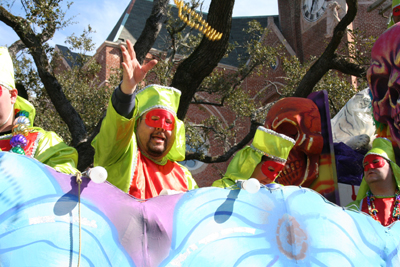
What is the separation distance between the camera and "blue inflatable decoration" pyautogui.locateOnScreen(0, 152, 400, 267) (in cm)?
167

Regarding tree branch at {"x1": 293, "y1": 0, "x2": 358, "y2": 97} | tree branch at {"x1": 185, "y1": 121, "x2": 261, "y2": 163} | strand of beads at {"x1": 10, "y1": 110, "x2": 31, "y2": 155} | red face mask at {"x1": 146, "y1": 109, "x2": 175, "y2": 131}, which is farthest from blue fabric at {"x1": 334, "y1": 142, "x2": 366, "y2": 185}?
tree branch at {"x1": 185, "y1": 121, "x2": 261, "y2": 163}

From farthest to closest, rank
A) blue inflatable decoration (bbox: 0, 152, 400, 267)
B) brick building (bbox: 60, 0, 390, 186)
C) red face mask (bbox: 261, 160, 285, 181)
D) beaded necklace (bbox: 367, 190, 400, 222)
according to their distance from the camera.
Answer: brick building (bbox: 60, 0, 390, 186)
red face mask (bbox: 261, 160, 285, 181)
beaded necklace (bbox: 367, 190, 400, 222)
blue inflatable decoration (bbox: 0, 152, 400, 267)

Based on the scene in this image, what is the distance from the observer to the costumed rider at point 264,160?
3.32 metres

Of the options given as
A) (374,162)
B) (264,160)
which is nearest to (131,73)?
(264,160)

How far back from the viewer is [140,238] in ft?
6.00

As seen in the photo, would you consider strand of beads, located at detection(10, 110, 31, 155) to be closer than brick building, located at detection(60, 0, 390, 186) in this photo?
Yes

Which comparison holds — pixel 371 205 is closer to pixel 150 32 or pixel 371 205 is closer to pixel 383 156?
pixel 383 156

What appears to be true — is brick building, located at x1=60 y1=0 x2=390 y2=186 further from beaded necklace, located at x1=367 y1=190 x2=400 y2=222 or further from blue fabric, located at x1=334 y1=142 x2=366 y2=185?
beaded necklace, located at x1=367 y1=190 x2=400 y2=222

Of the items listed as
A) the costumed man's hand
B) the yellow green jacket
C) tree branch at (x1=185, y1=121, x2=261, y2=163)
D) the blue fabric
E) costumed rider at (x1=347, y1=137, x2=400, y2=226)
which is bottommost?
tree branch at (x1=185, y1=121, x2=261, y2=163)

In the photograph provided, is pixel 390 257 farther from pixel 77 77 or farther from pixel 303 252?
pixel 77 77

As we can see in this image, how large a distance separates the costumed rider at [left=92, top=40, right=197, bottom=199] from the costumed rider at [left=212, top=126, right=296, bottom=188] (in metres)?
0.38

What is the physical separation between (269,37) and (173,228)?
55.2ft

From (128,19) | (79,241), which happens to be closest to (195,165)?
(128,19)

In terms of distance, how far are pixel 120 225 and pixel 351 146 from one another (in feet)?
11.5
